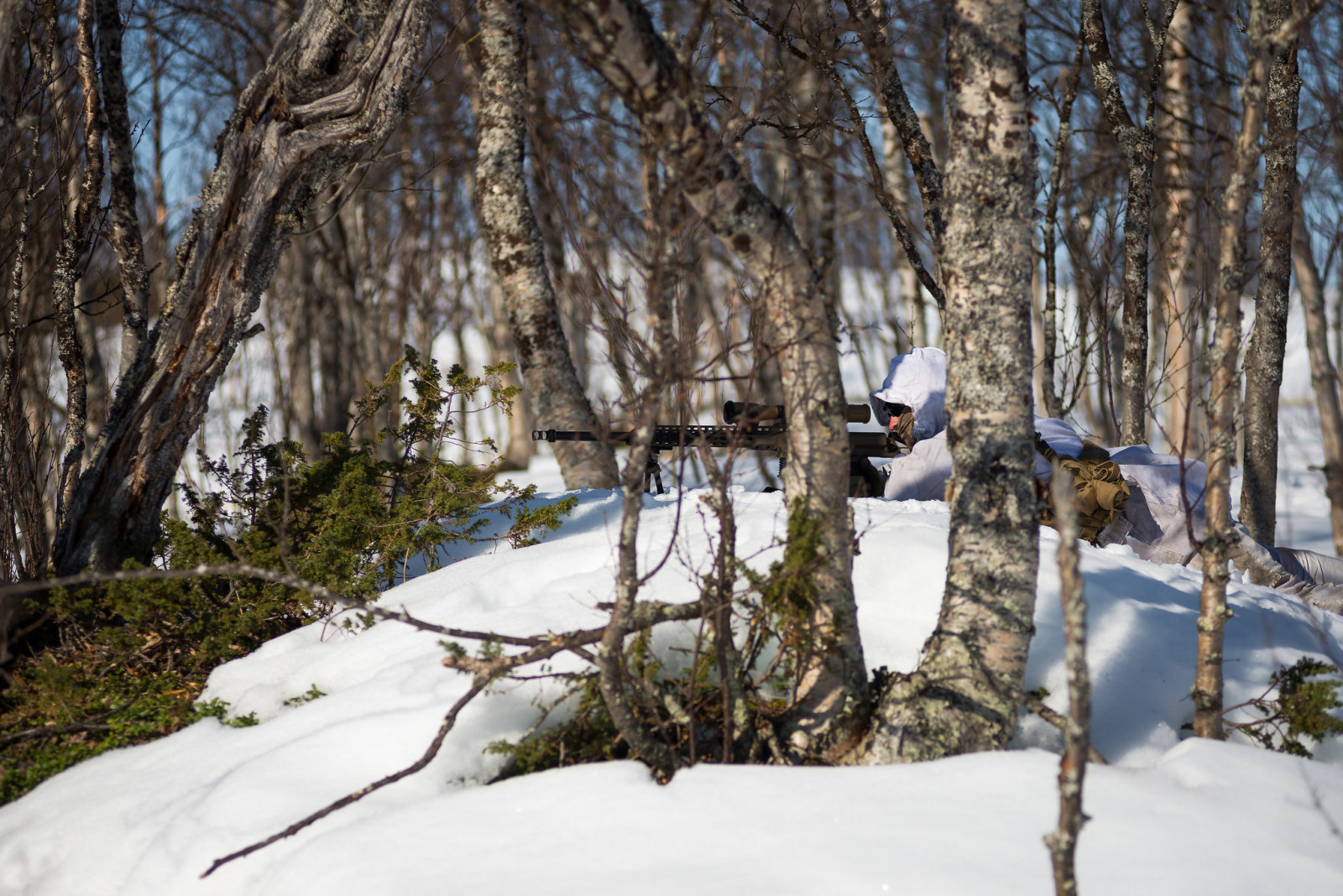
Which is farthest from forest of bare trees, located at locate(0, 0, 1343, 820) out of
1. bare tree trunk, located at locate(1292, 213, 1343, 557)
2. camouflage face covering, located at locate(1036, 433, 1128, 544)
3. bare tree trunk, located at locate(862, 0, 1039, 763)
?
bare tree trunk, located at locate(1292, 213, 1343, 557)

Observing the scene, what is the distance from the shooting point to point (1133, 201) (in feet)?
17.5

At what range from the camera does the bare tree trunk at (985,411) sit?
88.4 inches

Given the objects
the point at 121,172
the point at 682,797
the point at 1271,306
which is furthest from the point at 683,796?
the point at 1271,306

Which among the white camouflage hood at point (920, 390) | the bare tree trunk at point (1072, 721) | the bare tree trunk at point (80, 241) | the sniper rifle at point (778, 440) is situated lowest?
the bare tree trunk at point (1072, 721)

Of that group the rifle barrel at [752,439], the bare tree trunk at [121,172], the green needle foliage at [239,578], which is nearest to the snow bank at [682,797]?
the green needle foliage at [239,578]

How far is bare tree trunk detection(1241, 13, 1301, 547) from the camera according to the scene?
4430 mm

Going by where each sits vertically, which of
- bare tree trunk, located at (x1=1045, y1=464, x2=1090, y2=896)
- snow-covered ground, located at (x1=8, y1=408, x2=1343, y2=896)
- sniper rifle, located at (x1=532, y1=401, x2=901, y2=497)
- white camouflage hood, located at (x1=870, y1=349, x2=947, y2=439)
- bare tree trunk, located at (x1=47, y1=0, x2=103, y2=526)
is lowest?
snow-covered ground, located at (x1=8, y1=408, x2=1343, y2=896)

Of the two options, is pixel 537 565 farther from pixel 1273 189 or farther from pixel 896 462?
pixel 1273 189

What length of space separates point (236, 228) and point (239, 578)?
150 cm

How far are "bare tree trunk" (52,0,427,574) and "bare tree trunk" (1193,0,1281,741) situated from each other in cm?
313

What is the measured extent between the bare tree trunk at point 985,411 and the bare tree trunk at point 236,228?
8.37ft

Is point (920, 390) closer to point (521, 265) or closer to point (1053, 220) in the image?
point (1053, 220)

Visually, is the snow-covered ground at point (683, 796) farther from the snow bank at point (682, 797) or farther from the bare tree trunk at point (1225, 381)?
the bare tree trunk at point (1225, 381)

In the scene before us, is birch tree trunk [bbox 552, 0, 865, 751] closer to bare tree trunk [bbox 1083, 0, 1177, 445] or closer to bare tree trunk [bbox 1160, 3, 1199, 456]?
bare tree trunk [bbox 1083, 0, 1177, 445]
